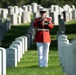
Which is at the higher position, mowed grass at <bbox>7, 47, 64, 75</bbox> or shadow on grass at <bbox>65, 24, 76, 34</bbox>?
shadow on grass at <bbox>65, 24, 76, 34</bbox>

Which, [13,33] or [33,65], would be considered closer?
[33,65]

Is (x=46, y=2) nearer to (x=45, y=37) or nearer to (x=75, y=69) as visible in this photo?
(x=45, y=37)

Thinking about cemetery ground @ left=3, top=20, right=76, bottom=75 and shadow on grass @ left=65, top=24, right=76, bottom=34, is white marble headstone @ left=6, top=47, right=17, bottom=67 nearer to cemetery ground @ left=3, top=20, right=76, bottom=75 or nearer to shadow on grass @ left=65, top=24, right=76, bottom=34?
cemetery ground @ left=3, top=20, right=76, bottom=75

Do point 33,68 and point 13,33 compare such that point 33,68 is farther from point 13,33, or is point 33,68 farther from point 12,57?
point 13,33

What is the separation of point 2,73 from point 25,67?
2.96 meters

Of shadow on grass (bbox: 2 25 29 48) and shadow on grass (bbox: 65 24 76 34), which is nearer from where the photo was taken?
shadow on grass (bbox: 2 25 29 48)

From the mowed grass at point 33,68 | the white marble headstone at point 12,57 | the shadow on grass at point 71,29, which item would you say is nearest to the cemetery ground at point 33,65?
the mowed grass at point 33,68

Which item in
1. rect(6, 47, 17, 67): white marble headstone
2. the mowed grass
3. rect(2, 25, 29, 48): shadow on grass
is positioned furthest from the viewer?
rect(2, 25, 29, 48): shadow on grass

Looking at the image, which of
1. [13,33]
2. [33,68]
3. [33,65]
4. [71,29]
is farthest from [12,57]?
[71,29]

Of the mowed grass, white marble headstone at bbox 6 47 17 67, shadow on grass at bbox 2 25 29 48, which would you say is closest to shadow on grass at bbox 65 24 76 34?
shadow on grass at bbox 2 25 29 48

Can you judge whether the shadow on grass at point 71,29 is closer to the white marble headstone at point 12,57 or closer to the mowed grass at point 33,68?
the mowed grass at point 33,68

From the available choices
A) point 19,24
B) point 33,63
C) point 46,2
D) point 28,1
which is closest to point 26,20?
point 19,24

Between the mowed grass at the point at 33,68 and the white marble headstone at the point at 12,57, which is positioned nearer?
the mowed grass at the point at 33,68

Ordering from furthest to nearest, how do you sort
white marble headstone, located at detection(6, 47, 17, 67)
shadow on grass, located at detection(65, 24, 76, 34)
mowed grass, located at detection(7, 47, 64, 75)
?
shadow on grass, located at detection(65, 24, 76, 34)
white marble headstone, located at detection(6, 47, 17, 67)
mowed grass, located at detection(7, 47, 64, 75)
